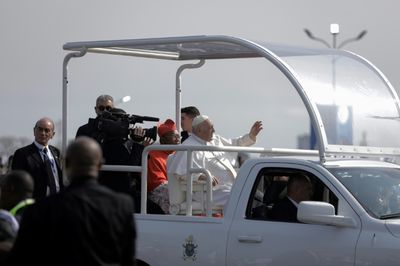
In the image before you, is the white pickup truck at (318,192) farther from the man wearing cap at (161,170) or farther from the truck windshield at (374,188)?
the man wearing cap at (161,170)

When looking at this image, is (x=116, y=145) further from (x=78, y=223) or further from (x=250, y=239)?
(x=78, y=223)

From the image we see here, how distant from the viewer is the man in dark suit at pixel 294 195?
8.78m

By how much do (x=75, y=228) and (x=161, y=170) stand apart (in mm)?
5139

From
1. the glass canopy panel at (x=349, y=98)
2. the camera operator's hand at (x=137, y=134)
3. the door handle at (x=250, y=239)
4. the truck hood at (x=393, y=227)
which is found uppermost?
the glass canopy panel at (x=349, y=98)

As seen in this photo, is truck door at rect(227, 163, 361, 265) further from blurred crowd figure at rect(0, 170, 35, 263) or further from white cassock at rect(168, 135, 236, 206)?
blurred crowd figure at rect(0, 170, 35, 263)

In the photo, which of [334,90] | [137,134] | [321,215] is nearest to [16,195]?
[321,215]

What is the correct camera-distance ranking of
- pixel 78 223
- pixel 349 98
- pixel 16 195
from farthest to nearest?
1. pixel 349 98
2. pixel 16 195
3. pixel 78 223

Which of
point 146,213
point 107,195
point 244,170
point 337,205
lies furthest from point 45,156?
point 107,195

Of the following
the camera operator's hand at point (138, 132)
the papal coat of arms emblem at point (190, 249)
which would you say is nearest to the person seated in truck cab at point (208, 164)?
the camera operator's hand at point (138, 132)

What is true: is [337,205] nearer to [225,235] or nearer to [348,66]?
[225,235]

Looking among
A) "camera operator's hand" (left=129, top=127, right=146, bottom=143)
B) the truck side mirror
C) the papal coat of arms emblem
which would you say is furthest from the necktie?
the truck side mirror

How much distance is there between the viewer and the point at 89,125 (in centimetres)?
1078

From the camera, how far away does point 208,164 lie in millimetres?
10117

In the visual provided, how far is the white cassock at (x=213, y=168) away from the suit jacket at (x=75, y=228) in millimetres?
4130
